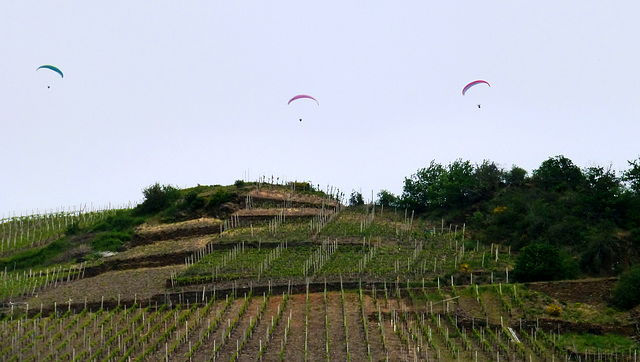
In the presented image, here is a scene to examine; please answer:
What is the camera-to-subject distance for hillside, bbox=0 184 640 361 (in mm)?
33469

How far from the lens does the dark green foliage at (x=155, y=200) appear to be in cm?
5928

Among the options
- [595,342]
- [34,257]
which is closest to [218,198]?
[34,257]

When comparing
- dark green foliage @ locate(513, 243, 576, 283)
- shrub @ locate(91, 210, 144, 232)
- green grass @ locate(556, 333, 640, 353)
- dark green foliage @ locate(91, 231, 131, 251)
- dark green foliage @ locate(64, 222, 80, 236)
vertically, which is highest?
shrub @ locate(91, 210, 144, 232)

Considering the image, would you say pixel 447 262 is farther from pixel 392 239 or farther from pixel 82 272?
pixel 82 272

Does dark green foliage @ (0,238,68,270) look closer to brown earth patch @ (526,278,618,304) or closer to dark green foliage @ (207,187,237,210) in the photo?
dark green foliage @ (207,187,237,210)

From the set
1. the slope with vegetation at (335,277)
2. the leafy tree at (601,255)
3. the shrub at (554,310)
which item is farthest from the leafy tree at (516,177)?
the shrub at (554,310)

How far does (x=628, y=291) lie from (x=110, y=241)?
2735 centimetres

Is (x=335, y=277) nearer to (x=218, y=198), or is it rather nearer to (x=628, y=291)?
(x=628, y=291)

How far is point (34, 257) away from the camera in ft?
168

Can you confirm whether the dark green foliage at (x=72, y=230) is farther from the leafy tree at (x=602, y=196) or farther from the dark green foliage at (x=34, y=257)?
the leafy tree at (x=602, y=196)

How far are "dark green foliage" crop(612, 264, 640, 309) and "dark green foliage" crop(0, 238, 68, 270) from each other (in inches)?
1089

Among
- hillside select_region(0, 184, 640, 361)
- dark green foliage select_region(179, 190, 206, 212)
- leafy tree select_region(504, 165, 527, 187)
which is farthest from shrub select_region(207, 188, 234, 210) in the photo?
leafy tree select_region(504, 165, 527, 187)


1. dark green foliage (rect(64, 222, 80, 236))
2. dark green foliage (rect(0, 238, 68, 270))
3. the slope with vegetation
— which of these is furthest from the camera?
dark green foliage (rect(64, 222, 80, 236))

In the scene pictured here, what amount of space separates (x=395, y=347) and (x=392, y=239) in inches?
598
